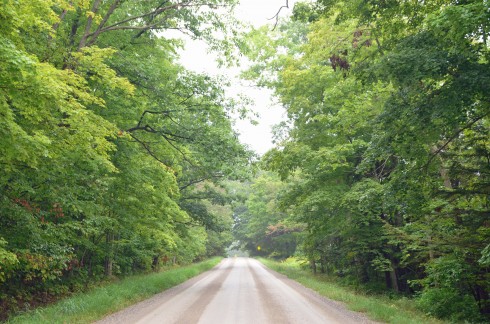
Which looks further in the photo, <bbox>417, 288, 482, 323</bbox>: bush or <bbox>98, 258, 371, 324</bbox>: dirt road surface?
<bbox>417, 288, 482, 323</bbox>: bush

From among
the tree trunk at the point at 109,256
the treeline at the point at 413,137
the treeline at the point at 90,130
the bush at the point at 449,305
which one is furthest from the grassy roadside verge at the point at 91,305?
the bush at the point at 449,305

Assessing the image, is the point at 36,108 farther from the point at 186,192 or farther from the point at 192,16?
the point at 186,192

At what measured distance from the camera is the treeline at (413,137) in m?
6.85

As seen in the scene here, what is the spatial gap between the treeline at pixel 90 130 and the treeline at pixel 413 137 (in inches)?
180

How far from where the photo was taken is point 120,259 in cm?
1905

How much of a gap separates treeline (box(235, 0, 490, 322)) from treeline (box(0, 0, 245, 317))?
4.56 m

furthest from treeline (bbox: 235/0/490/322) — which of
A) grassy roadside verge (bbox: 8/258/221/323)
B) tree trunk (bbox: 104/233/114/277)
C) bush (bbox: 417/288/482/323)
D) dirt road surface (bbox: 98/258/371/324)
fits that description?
tree trunk (bbox: 104/233/114/277)

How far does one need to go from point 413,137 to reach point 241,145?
7.60 metres

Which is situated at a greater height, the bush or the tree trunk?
the tree trunk

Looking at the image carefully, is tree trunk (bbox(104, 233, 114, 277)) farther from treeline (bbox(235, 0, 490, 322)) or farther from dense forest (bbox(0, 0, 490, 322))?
treeline (bbox(235, 0, 490, 322))

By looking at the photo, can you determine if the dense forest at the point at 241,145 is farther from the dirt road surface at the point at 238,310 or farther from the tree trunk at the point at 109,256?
the dirt road surface at the point at 238,310

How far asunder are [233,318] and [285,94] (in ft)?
40.9

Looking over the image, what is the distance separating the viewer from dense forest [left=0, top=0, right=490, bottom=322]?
6914 mm

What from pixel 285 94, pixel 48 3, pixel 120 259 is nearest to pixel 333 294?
pixel 285 94
